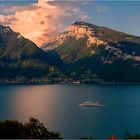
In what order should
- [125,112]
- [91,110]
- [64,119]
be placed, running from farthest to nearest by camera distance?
1. [91,110]
2. [125,112]
3. [64,119]

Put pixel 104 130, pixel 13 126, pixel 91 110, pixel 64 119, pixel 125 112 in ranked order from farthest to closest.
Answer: pixel 91 110, pixel 125 112, pixel 64 119, pixel 104 130, pixel 13 126

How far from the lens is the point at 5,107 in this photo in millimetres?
127375

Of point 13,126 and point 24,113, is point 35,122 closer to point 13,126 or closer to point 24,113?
point 13,126

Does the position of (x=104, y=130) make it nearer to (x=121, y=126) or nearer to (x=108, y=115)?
(x=121, y=126)

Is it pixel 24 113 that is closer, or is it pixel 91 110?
Answer: pixel 24 113

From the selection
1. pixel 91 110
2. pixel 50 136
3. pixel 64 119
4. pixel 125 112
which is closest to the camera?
pixel 50 136

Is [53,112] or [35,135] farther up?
[35,135]

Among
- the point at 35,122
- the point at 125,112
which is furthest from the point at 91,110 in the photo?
the point at 35,122

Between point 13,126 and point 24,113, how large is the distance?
8536 centimetres

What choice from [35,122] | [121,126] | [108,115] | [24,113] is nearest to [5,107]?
[24,113]

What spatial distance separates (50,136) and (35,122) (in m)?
1.74

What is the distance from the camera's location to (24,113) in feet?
372

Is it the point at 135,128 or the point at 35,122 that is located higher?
the point at 35,122

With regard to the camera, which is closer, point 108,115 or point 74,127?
point 74,127
